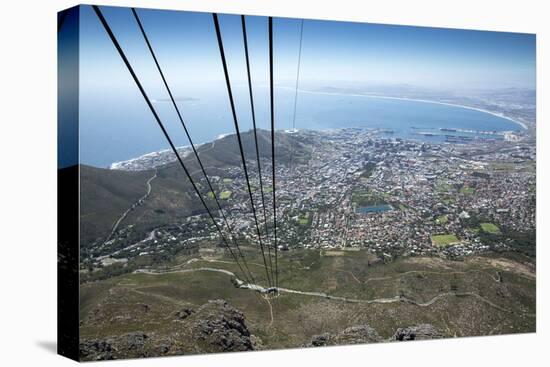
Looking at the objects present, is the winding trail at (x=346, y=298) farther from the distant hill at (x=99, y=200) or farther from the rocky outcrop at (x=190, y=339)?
the distant hill at (x=99, y=200)

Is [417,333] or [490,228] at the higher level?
[490,228]

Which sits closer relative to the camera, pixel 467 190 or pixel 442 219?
pixel 442 219

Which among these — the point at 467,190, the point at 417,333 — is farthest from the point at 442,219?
the point at 417,333

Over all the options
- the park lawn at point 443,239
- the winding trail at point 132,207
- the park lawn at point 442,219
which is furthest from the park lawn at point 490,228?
the winding trail at point 132,207

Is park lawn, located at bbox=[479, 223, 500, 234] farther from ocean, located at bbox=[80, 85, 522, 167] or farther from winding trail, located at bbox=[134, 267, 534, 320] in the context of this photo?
ocean, located at bbox=[80, 85, 522, 167]

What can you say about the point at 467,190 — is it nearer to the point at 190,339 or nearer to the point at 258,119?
the point at 258,119

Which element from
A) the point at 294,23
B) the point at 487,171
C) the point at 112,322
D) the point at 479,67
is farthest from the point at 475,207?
the point at 112,322

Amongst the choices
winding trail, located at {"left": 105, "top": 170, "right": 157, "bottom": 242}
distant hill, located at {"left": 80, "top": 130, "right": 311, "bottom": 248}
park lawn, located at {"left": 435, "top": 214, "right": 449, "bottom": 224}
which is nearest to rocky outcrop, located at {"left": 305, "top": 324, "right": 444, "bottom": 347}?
park lawn, located at {"left": 435, "top": 214, "right": 449, "bottom": 224}
